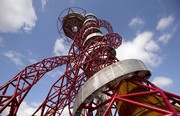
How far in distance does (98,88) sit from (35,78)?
1004 centimetres

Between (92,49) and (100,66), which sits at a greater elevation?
(92,49)

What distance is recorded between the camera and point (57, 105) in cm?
1655

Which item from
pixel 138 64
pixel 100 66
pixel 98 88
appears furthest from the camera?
pixel 100 66

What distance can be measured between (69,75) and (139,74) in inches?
348

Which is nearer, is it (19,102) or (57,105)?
(19,102)

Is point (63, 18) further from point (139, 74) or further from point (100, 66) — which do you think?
point (139, 74)

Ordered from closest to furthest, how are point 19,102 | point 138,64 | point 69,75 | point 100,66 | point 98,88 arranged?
point 98,88 → point 138,64 → point 19,102 → point 100,66 → point 69,75

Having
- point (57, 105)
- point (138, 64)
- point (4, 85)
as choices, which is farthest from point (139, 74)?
point (4, 85)

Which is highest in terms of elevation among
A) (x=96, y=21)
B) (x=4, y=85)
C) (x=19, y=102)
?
(x=96, y=21)

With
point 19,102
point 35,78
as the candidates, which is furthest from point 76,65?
point 19,102

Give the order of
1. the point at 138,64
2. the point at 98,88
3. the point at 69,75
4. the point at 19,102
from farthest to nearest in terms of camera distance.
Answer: the point at 69,75 < the point at 19,102 < the point at 138,64 < the point at 98,88

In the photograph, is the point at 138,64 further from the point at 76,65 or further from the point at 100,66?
the point at 76,65

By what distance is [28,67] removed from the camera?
17.2 metres

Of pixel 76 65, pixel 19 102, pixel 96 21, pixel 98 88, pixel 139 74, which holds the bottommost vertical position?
pixel 98 88
